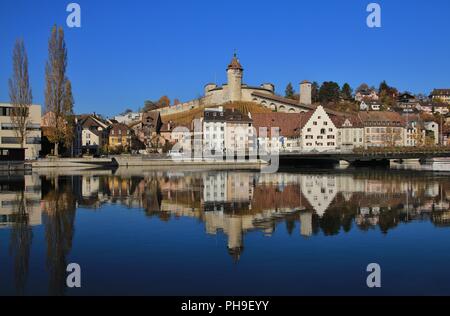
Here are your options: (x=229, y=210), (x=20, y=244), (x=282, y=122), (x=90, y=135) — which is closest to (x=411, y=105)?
(x=282, y=122)

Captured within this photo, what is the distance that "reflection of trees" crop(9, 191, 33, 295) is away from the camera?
452 inches

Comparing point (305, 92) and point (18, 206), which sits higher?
point (305, 92)

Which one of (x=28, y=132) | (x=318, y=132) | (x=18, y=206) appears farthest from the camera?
(x=318, y=132)

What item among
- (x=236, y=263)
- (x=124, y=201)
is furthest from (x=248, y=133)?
(x=236, y=263)

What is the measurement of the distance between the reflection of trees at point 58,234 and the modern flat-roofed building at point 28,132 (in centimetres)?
4545

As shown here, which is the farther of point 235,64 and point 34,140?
point 235,64

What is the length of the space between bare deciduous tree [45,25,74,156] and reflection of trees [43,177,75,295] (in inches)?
1547

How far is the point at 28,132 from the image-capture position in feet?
243

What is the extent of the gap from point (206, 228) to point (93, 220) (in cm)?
549

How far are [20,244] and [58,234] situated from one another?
207 centimetres

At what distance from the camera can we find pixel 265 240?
16391mm

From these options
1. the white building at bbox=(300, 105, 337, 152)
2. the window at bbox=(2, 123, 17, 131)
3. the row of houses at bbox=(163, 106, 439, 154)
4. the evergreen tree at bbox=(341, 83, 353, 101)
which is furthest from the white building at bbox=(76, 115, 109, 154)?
the evergreen tree at bbox=(341, 83, 353, 101)

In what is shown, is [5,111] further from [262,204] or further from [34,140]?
[262,204]
